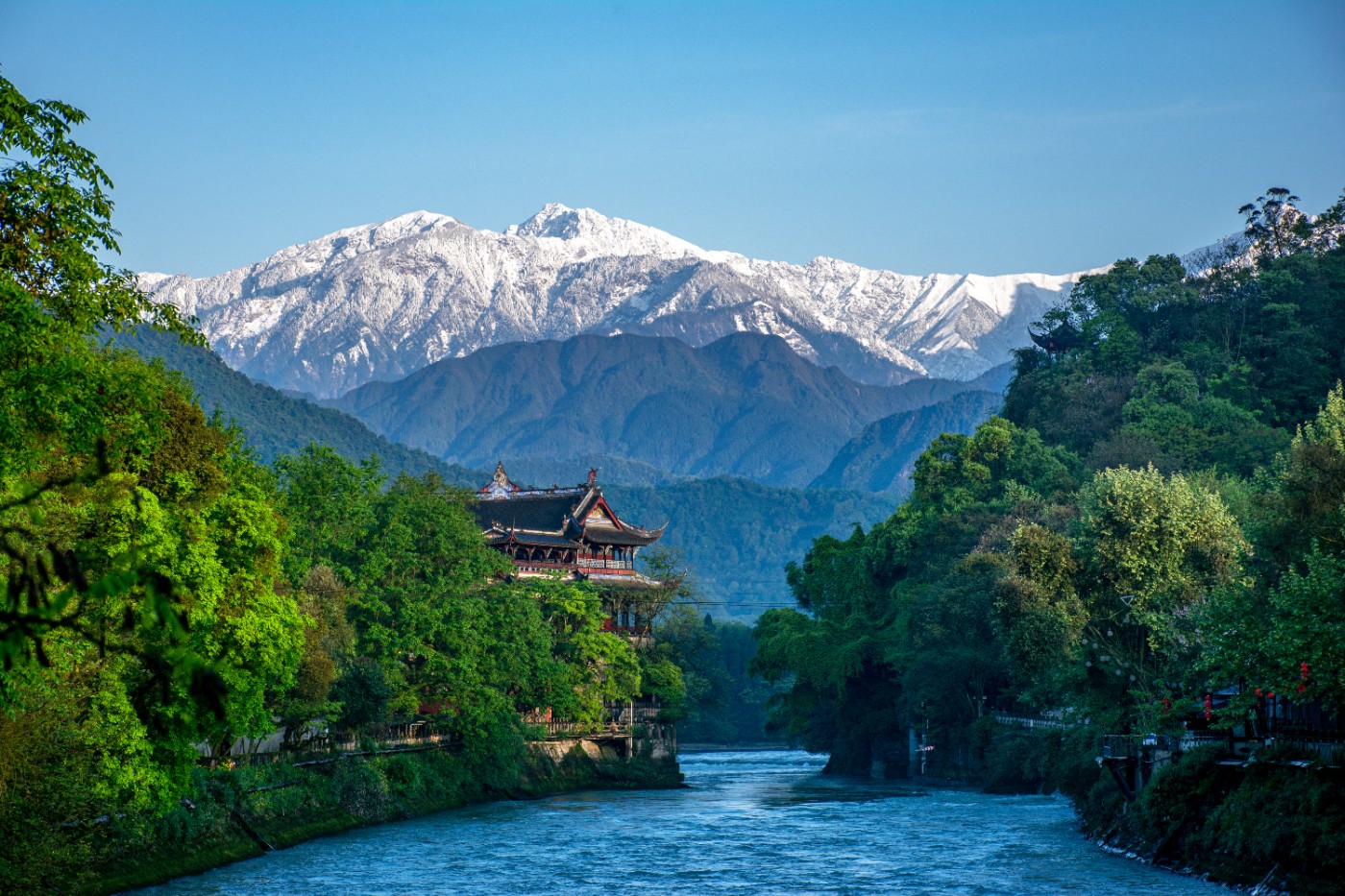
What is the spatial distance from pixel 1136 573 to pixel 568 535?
56.3 meters

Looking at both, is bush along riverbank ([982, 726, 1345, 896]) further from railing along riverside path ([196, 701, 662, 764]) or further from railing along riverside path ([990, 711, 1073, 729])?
railing along riverside path ([196, 701, 662, 764])

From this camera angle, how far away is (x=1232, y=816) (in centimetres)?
4812

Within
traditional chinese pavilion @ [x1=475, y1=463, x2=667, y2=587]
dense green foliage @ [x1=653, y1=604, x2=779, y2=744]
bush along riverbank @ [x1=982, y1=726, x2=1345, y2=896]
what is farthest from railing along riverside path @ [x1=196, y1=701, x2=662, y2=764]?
bush along riverbank @ [x1=982, y1=726, x2=1345, y2=896]

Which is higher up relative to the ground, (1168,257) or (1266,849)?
(1168,257)

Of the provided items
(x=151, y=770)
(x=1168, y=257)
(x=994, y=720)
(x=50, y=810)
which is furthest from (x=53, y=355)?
(x=1168, y=257)

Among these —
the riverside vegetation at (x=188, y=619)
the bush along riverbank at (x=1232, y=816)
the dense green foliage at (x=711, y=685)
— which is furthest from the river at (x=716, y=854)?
the dense green foliage at (x=711, y=685)

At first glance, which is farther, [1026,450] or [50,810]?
[1026,450]

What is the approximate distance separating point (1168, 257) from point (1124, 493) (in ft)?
272

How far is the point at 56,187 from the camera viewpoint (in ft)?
93.6

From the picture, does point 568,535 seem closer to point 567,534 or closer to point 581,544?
point 567,534

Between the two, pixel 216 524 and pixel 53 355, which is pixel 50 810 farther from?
pixel 53 355

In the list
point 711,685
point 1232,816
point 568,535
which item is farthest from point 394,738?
point 711,685

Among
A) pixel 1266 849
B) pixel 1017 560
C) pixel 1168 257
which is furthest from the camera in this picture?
pixel 1168 257

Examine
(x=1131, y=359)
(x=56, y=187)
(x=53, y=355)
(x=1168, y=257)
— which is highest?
(x=1168, y=257)
